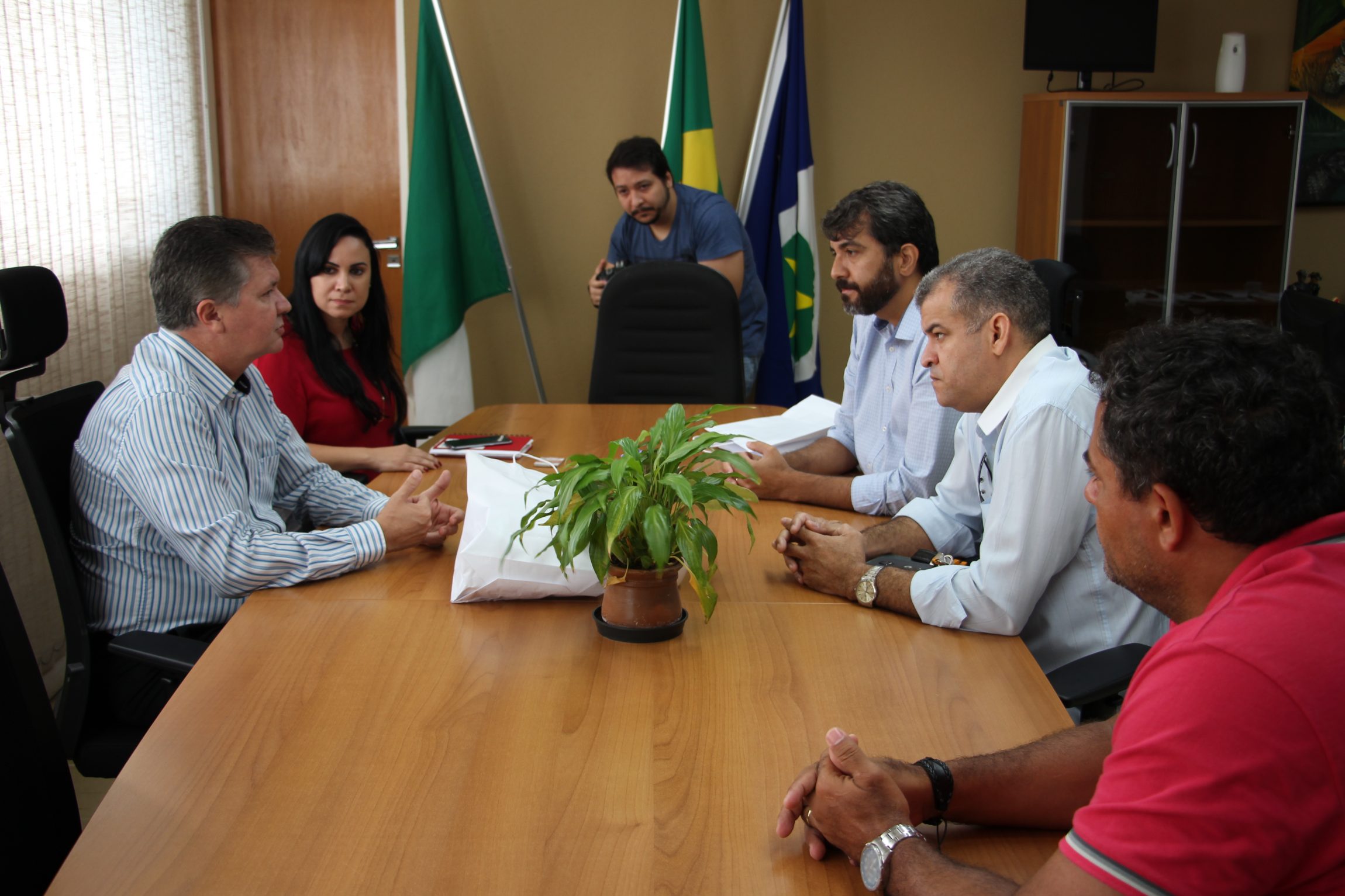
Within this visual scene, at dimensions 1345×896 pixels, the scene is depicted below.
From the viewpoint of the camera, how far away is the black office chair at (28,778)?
1.14 metres

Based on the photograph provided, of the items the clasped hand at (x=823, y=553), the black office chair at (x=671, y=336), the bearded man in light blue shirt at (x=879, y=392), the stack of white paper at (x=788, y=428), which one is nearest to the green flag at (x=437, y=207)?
the black office chair at (x=671, y=336)

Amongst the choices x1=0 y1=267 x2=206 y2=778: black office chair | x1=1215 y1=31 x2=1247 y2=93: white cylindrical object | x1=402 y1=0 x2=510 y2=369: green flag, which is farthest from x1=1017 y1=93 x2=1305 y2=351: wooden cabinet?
x1=0 y1=267 x2=206 y2=778: black office chair

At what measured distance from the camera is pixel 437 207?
13.9 ft

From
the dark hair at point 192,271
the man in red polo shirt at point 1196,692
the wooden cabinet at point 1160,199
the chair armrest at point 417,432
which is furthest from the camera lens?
the wooden cabinet at point 1160,199

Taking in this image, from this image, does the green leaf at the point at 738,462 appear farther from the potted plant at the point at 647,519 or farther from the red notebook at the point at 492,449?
the red notebook at the point at 492,449


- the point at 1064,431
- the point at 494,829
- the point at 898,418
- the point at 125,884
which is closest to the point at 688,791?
the point at 494,829

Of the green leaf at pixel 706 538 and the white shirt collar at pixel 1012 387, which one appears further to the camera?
the white shirt collar at pixel 1012 387

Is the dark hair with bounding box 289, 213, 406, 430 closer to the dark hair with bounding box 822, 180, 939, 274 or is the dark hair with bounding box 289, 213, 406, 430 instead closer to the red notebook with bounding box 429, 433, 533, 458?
the red notebook with bounding box 429, 433, 533, 458

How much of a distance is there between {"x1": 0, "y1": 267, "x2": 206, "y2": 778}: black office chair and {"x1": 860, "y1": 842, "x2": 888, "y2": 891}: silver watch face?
1118mm

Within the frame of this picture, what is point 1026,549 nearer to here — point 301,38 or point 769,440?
point 769,440

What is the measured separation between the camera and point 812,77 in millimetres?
4711

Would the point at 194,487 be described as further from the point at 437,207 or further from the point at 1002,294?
the point at 437,207

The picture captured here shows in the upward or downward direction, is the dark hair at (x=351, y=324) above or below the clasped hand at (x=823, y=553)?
above

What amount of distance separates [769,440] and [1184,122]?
122 inches
